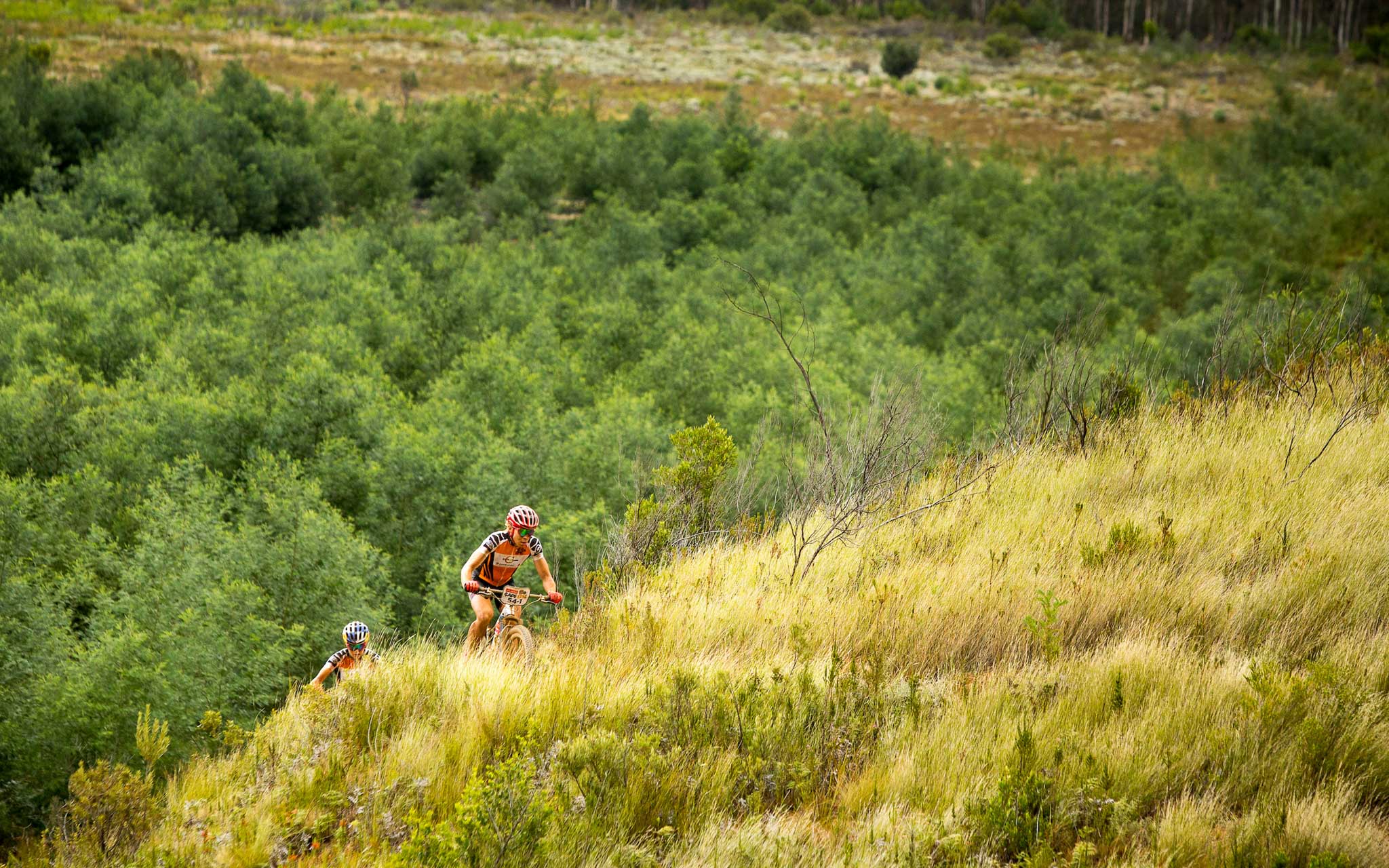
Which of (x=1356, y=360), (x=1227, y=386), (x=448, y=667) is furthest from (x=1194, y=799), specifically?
(x=1356, y=360)

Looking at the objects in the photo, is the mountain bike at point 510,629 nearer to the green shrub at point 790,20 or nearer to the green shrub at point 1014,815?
the green shrub at point 1014,815

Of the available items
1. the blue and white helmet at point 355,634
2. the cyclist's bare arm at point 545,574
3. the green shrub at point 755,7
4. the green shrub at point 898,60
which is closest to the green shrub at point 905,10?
the green shrub at point 755,7

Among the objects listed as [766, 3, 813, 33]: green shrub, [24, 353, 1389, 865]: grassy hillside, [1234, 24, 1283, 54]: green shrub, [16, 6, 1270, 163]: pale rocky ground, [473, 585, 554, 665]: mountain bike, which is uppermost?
[766, 3, 813, 33]: green shrub

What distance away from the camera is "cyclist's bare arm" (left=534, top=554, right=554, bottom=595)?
6.85 meters

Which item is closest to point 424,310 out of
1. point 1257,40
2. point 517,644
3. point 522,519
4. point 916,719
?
point 522,519

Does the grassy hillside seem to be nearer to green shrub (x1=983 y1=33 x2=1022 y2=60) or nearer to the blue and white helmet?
the blue and white helmet

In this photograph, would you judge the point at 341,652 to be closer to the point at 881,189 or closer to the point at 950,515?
the point at 950,515

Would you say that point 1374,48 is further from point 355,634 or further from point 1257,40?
point 355,634

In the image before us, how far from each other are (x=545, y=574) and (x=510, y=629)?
574 millimetres

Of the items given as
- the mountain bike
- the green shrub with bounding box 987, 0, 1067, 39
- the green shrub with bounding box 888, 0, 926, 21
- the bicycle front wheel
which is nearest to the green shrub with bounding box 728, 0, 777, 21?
the green shrub with bounding box 888, 0, 926, 21

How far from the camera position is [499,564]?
282 inches

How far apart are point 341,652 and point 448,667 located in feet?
7.38

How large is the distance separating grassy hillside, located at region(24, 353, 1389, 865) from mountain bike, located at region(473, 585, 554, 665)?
239mm

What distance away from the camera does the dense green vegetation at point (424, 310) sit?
399 inches
